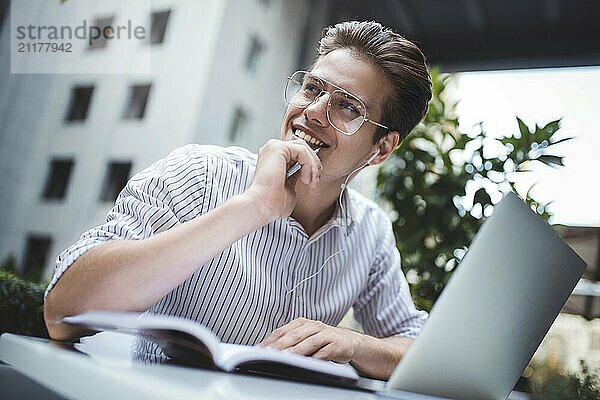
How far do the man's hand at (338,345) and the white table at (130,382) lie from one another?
0.35 m

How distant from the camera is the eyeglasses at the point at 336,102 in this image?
168cm

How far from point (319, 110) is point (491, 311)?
0.87m

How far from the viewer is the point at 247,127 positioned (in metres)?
3.33

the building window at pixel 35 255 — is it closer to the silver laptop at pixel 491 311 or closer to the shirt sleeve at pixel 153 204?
the shirt sleeve at pixel 153 204

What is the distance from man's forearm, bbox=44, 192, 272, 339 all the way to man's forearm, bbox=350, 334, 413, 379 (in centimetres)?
40

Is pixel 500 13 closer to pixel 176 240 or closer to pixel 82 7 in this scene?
pixel 82 7

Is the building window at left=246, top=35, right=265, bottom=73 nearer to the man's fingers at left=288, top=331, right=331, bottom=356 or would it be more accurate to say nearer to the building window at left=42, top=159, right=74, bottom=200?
the building window at left=42, top=159, right=74, bottom=200

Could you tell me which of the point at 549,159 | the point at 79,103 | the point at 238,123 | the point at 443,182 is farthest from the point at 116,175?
the point at 549,159

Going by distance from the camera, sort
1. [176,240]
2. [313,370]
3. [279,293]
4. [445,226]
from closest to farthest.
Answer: [313,370] < [176,240] < [279,293] < [445,226]

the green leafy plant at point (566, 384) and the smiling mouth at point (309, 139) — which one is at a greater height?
the smiling mouth at point (309, 139)

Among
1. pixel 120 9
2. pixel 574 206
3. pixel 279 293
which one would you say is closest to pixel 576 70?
pixel 574 206

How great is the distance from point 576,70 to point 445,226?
86 cm

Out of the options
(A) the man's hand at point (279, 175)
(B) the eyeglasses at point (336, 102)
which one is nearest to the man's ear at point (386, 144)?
(B) the eyeglasses at point (336, 102)

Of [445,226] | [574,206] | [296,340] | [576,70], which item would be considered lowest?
[296,340]
